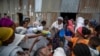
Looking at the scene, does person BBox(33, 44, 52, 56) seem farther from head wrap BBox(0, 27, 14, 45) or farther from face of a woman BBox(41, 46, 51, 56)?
head wrap BBox(0, 27, 14, 45)

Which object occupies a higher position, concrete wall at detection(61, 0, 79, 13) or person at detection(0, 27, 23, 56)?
person at detection(0, 27, 23, 56)

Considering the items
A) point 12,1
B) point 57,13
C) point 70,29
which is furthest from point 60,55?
point 12,1

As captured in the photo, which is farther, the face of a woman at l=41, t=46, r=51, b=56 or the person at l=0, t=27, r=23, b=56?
the face of a woman at l=41, t=46, r=51, b=56

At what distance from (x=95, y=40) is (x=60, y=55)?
1.14 m

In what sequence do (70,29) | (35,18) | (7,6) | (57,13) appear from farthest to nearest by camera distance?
(7,6) → (35,18) → (57,13) → (70,29)

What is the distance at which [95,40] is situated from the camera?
564 centimetres

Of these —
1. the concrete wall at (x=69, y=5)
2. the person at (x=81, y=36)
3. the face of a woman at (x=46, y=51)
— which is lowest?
the concrete wall at (x=69, y=5)

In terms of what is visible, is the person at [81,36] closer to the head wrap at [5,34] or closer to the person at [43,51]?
the person at [43,51]

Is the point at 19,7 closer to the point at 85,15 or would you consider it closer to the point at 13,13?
the point at 13,13

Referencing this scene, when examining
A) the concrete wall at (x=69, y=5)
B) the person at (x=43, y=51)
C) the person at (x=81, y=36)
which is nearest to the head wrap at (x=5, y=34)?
the person at (x=43, y=51)

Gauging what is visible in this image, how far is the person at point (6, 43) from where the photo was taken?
4.23m

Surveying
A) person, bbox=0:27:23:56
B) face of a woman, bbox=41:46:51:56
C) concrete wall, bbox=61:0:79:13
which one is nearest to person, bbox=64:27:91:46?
face of a woman, bbox=41:46:51:56

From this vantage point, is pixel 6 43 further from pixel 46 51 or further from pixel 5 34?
pixel 46 51

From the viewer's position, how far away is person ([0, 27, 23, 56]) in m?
4.23
